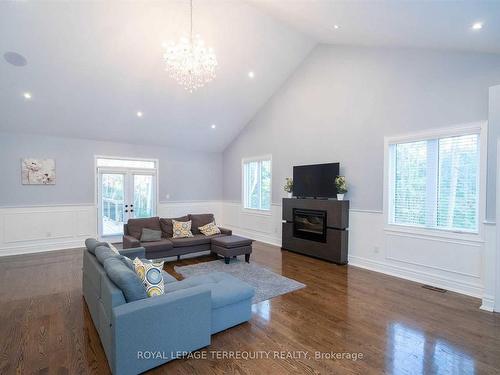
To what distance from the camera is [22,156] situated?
617 cm

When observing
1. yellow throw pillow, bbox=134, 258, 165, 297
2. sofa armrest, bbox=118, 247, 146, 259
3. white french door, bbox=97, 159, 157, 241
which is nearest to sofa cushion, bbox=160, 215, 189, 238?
sofa armrest, bbox=118, 247, 146, 259

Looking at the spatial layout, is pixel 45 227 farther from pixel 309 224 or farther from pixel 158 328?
pixel 309 224

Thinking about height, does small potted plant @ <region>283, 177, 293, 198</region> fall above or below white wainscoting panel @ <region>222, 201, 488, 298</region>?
above

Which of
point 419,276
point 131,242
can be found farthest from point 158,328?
point 419,276

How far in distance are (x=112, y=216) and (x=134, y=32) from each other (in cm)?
473

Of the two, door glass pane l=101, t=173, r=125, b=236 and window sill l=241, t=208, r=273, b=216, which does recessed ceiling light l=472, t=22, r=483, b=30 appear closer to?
window sill l=241, t=208, r=273, b=216

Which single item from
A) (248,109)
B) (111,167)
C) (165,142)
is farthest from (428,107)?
(111,167)

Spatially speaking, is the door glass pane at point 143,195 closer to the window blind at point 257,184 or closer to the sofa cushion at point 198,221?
the sofa cushion at point 198,221

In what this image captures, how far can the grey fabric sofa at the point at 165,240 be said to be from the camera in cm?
506

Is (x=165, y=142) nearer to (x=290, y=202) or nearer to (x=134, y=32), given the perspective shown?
(x=134, y=32)

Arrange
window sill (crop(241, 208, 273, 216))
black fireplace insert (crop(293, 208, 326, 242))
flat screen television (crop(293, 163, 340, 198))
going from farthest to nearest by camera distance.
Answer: window sill (crop(241, 208, 273, 216)), black fireplace insert (crop(293, 208, 326, 242)), flat screen television (crop(293, 163, 340, 198))

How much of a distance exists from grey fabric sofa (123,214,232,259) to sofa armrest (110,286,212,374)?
9.35 feet

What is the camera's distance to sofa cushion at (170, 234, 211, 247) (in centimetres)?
538

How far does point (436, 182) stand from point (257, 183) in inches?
181
